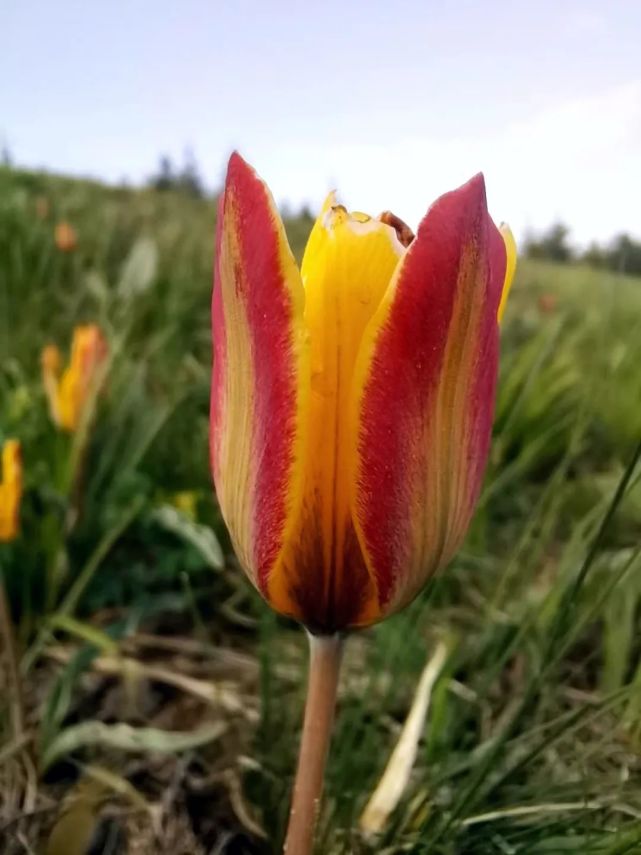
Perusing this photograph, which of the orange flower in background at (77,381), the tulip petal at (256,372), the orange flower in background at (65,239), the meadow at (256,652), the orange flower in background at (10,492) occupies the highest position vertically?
the orange flower in background at (65,239)

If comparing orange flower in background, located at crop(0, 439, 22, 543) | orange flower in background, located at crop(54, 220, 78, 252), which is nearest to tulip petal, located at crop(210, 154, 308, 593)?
orange flower in background, located at crop(0, 439, 22, 543)

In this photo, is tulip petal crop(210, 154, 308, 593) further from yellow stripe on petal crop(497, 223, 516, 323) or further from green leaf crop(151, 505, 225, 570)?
green leaf crop(151, 505, 225, 570)

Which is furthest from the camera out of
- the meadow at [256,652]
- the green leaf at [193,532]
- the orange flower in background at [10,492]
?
the green leaf at [193,532]

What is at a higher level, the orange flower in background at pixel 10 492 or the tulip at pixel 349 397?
the tulip at pixel 349 397

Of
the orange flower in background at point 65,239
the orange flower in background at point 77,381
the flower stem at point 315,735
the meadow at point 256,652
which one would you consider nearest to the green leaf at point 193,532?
the meadow at point 256,652

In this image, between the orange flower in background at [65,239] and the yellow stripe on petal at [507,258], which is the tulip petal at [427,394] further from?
the orange flower in background at [65,239]

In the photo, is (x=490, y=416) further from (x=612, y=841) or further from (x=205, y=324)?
(x=205, y=324)

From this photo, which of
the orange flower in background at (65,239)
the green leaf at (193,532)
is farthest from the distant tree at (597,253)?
the orange flower in background at (65,239)

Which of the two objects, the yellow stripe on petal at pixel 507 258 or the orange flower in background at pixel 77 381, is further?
the orange flower in background at pixel 77 381

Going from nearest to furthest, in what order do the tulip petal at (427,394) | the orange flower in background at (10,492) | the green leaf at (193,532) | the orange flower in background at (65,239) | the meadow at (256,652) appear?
1. the tulip petal at (427,394)
2. the meadow at (256,652)
3. the orange flower in background at (10,492)
4. the green leaf at (193,532)
5. the orange flower in background at (65,239)
